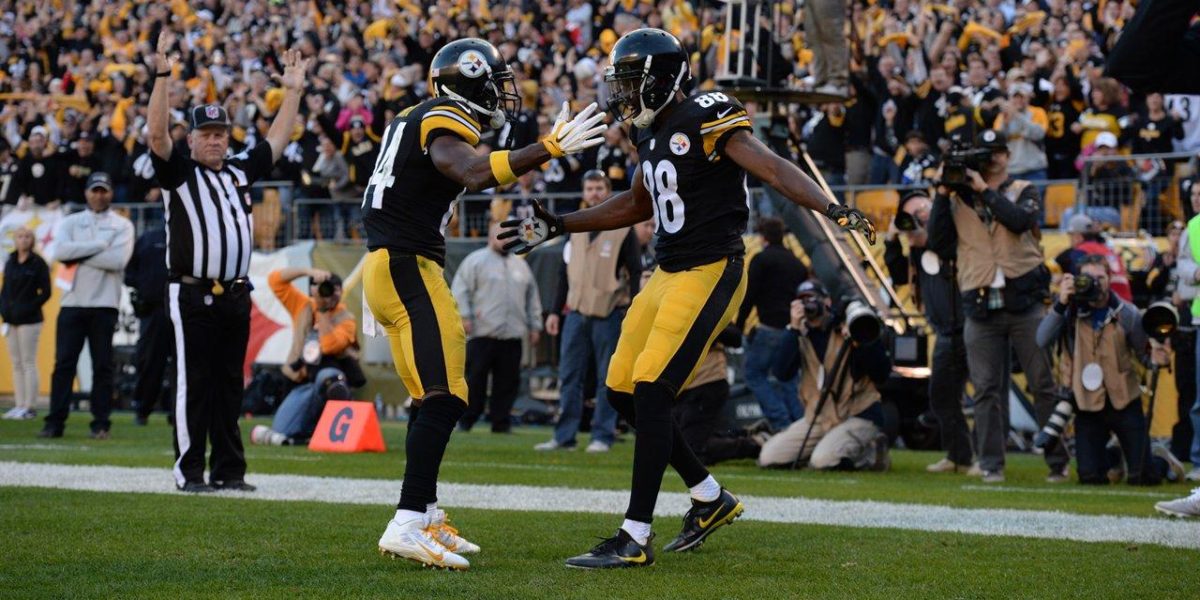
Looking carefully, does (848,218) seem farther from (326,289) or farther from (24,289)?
(24,289)

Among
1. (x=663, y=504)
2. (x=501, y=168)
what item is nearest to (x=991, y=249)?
(x=663, y=504)

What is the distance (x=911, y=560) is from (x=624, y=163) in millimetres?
10482

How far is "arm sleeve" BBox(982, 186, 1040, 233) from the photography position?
31.2ft

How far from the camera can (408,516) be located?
18.5 feet

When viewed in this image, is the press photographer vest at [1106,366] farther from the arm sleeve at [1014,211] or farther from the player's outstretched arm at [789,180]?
the player's outstretched arm at [789,180]

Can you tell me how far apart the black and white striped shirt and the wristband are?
2.98 m

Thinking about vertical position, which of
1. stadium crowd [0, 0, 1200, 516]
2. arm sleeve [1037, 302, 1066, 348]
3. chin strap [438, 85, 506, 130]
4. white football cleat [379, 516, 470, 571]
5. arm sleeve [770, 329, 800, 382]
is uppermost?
stadium crowd [0, 0, 1200, 516]

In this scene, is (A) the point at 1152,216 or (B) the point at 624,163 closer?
(A) the point at 1152,216

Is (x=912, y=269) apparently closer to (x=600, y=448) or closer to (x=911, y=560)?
(x=600, y=448)

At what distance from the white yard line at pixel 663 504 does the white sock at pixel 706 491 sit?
967mm

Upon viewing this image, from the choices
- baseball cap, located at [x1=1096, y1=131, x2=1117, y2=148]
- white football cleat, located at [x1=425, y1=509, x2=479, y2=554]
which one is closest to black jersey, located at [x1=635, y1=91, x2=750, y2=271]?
white football cleat, located at [x1=425, y1=509, x2=479, y2=554]

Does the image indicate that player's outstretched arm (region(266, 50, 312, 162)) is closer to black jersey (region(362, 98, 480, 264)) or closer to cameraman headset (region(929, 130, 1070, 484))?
black jersey (region(362, 98, 480, 264))

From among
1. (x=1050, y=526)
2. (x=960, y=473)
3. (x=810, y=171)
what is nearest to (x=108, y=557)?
(x=1050, y=526)

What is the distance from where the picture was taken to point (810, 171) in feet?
46.1
